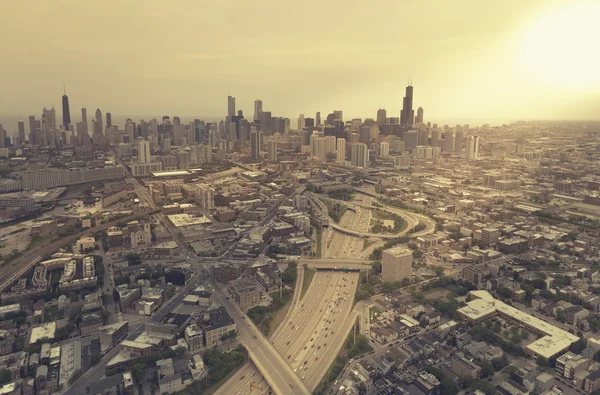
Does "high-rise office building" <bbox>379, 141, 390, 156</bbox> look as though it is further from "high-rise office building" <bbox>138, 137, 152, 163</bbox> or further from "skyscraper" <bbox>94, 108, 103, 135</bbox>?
"skyscraper" <bbox>94, 108, 103, 135</bbox>

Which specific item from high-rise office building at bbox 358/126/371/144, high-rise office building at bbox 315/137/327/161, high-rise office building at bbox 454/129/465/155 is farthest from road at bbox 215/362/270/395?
high-rise office building at bbox 358/126/371/144

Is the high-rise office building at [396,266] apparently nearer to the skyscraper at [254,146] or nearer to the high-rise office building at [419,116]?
the skyscraper at [254,146]

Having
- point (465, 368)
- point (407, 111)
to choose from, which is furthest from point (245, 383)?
point (407, 111)

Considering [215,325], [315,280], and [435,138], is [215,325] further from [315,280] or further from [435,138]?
[435,138]

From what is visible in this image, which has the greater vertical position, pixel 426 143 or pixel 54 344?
pixel 426 143

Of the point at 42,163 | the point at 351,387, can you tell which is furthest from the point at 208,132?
the point at 351,387

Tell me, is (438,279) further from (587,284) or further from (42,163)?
(42,163)
